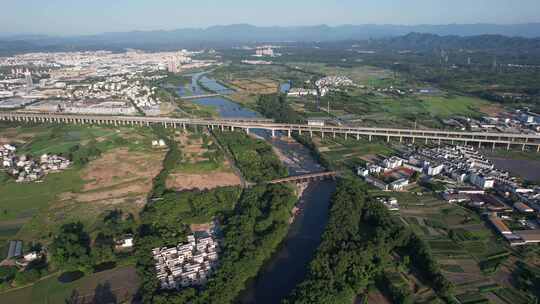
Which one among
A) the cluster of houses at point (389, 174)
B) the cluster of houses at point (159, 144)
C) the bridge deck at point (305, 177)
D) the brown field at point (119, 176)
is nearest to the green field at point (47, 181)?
the cluster of houses at point (159, 144)

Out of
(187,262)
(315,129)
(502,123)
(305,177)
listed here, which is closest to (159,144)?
(315,129)

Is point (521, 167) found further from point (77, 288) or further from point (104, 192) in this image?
point (104, 192)

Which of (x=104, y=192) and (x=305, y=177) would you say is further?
(x=305, y=177)

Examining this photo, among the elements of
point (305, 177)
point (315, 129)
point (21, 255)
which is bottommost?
point (21, 255)

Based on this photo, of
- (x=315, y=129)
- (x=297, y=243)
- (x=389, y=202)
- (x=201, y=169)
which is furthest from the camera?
(x=315, y=129)

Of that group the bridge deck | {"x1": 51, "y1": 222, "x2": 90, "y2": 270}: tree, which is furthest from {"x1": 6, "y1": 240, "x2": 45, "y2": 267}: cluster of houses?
the bridge deck

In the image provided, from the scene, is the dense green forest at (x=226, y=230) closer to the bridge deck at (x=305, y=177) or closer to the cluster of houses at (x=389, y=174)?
the bridge deck at (x=305, y=177)

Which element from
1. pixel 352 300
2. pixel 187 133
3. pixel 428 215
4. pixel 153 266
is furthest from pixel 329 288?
pixel 187 133
